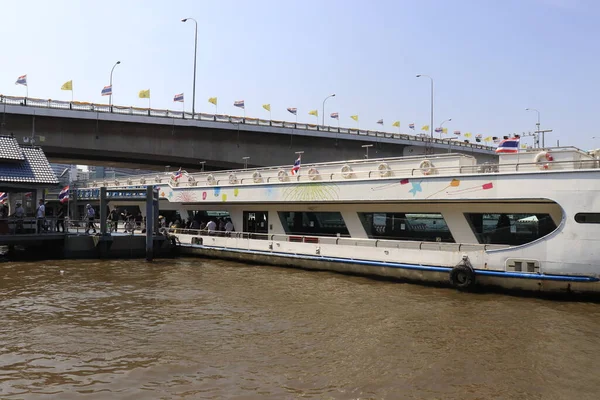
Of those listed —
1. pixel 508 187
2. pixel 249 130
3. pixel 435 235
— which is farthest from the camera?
pixel 249 130

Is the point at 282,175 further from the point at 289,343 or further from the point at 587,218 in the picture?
the point at 289,343

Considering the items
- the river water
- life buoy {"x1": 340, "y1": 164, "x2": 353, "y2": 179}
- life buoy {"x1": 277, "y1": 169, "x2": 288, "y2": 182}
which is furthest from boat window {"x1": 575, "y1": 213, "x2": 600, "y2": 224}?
life buoy {"x1": 277, "y1": 169, "x2": 288, "y2": 182}

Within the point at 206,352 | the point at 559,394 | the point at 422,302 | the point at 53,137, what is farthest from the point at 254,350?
the point at 53,137

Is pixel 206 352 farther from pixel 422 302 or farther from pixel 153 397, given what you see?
pixel 422 302

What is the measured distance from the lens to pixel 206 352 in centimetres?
1020

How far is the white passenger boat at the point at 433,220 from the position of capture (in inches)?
589

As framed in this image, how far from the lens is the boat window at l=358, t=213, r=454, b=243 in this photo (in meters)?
18.7

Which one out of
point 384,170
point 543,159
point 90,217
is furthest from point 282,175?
point 90,217

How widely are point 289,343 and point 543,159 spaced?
1074cm

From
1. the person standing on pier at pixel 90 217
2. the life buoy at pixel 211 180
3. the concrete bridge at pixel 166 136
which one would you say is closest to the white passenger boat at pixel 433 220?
the life buoy at pixel 211 180

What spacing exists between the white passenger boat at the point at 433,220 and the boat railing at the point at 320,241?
0.05 metres

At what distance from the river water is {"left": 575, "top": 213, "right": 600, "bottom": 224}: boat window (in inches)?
96.1

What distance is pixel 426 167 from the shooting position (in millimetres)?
18812

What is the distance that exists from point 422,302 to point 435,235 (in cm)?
442
